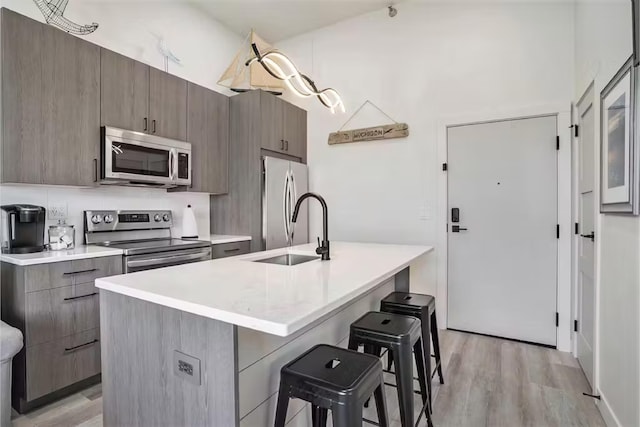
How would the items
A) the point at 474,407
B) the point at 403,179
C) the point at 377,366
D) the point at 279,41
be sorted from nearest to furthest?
the point at 377,366 < the point at 474,407 < the point at 403,179 < the point at 279,41

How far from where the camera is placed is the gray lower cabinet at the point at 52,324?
192 centimetres

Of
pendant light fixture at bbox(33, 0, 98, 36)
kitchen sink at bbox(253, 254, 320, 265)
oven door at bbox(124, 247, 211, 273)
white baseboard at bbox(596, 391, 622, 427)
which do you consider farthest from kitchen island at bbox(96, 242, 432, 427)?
pendant light fixture at bbox(33, 0, 98, 36)

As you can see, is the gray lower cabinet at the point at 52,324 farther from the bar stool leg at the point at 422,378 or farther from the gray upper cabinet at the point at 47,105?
the bar stool leg at the point at 422,378

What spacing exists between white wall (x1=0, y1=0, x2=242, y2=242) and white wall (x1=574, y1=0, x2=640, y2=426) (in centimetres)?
344

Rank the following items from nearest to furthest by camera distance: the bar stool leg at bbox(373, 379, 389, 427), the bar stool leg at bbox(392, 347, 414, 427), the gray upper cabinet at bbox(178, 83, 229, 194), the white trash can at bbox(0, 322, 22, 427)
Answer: the bar stool leg at bbox(373, 379, 389, 427), the bar stool leg at bbox(392, 347, 414, 427), the white trash can at bbox(0, 322, 22, 427), the gray upper cabinet at bbox(178, 83, 229, 194)

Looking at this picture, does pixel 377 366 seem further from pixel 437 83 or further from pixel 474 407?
pixel 437 83

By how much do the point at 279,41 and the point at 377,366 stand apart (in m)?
4.36

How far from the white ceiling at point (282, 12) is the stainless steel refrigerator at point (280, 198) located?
1695 mm

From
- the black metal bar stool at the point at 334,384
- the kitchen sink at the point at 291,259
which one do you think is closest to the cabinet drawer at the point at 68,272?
the kitchen sink at the point at 291,259

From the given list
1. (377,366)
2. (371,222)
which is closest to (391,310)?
(377,366)

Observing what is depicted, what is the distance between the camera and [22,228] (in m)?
2.18

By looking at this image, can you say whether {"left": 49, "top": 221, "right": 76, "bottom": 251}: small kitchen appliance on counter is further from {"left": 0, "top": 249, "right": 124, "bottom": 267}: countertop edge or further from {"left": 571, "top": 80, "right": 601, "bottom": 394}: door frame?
{"left": 571, "top": 80, "right": 601, "bottom": 394}: door frame

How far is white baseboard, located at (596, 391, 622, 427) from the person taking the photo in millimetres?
1681

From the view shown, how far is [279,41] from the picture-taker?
14.4 feet
